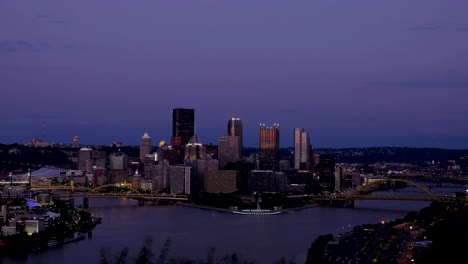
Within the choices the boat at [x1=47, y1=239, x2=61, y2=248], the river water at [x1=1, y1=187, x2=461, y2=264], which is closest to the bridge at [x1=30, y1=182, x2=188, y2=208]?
the river water at [x1=1, y1=187, x2=461, y2=264]

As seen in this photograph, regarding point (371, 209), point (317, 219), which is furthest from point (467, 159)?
point (317, 219)

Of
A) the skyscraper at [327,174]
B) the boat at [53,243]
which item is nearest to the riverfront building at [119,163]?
the skyscraper at [327,174]

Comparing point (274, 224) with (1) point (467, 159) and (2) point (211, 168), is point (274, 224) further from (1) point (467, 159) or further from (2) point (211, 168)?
(1) point (467, 159)

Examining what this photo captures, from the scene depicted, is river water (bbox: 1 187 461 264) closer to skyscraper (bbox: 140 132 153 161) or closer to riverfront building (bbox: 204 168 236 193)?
riverfront building (bbox: 204 168 236 193)

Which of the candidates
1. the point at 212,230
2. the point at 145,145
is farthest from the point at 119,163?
the point at 212,230

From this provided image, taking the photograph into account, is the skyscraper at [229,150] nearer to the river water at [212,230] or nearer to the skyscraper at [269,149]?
the skyscraper at [269,149]

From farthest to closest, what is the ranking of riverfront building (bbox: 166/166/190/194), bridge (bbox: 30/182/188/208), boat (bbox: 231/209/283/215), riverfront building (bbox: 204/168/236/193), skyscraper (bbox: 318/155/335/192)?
skyscraper (bbox: 318/155/335/192) < riverfront building (bbox: 166/166/190/194) < riverfront building (bbox: 204/168/236/193) < bridge (bbox: 30/182/188/208) < boat (bbox: 231/209/283/215)

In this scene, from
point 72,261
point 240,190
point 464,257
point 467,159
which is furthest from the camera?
point 467,159
